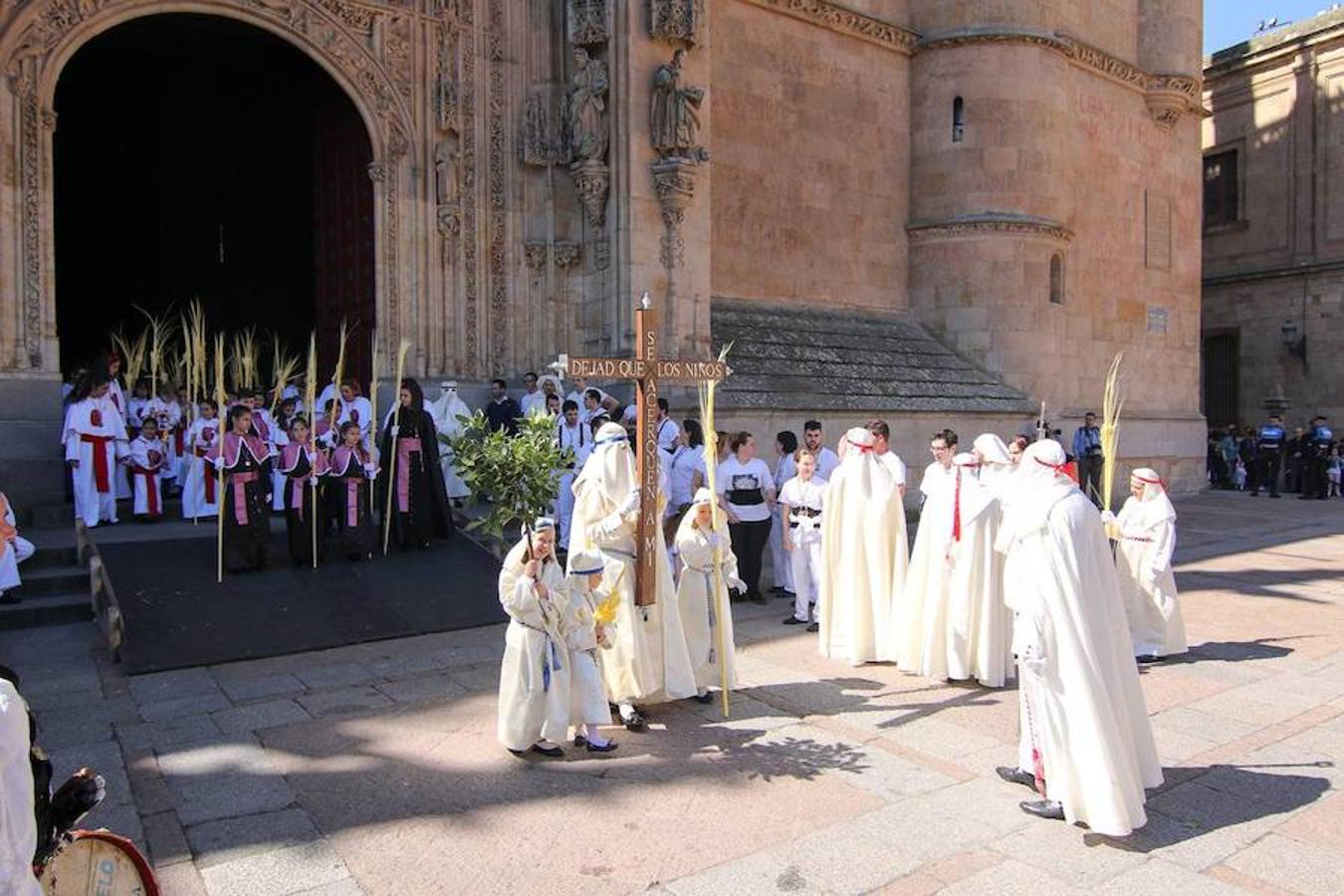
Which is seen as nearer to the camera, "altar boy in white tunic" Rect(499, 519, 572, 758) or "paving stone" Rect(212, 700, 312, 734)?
"altar boy in white tunic" Rect(499, 519, 572, 758)

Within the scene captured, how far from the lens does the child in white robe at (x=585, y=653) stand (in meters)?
5.58

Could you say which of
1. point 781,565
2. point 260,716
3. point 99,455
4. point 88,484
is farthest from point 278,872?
point 99,455

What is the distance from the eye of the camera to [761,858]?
4285 millimetres

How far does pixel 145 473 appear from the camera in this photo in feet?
36.6

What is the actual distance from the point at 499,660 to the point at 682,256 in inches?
294

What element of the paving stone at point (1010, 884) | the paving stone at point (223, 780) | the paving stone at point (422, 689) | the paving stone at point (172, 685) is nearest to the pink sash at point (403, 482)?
the paving stone at point (172, 685)

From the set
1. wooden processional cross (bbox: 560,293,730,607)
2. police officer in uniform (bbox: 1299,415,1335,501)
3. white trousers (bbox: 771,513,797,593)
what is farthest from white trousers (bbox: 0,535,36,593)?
police officer in uniform (bbox: 1299,415,1335,501)

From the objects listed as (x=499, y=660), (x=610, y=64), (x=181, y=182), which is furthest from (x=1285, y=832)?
(x=181, y=182)

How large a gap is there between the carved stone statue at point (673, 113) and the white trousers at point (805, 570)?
21.0 feet

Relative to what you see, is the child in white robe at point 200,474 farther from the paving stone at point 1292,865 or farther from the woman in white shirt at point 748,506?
the paving stone at point 1292,865

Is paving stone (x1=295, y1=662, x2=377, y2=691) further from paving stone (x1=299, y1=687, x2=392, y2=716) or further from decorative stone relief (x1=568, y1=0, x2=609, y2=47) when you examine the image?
decorative stone relief (x1=568, y1=0, x2=609, y2=47)

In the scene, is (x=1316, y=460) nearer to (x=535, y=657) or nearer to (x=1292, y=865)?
(x=1292, y=865)

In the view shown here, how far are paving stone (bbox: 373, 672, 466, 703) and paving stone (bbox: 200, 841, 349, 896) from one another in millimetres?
2189

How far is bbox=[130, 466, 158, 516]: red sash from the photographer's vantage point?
11148mm
